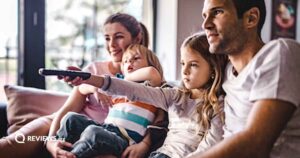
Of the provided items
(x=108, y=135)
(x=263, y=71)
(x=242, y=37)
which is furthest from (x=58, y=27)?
(x=263, y=71)

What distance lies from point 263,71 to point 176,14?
205 centimetres

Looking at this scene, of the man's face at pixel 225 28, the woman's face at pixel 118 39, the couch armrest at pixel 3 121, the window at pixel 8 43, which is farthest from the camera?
the window at pixel 8 43

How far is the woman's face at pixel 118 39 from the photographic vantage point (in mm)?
1950

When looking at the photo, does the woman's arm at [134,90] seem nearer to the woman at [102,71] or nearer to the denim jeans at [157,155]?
the denim jeans at [157,155]

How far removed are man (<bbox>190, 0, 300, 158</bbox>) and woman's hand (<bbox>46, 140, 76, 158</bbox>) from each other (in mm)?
693

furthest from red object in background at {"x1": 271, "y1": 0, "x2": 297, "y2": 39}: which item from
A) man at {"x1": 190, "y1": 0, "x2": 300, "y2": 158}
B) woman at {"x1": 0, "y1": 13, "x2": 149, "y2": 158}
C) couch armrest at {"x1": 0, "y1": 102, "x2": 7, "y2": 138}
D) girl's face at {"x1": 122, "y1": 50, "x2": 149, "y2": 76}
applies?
couch armrest at {"x1": 0, "y1": 102, "x2": 7, "y2": 138}

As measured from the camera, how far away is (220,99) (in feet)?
4.76

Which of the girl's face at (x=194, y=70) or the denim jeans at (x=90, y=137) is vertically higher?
the girl's face at (x=194, y=70)

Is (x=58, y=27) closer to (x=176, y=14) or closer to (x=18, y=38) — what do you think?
(x=18, y=38)

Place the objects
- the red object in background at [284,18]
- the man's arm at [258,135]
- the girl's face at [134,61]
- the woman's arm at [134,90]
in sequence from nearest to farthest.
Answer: the man's arm at [258,135] → the woman's arm at [134,90] → the girl's face at [134,61] → the red object in background at [284,18]

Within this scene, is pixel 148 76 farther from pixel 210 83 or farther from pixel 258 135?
pixel 258 135

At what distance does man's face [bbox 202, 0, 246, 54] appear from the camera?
3.95ft

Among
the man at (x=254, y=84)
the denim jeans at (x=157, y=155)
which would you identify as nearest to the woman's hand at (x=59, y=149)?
the denim jeans at (x=157, y=155)

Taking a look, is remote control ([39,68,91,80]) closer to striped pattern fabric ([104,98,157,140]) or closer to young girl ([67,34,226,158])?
young girl ([67,34,226,158])
